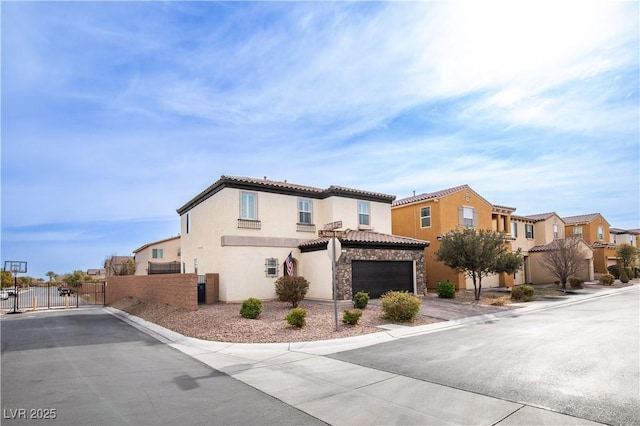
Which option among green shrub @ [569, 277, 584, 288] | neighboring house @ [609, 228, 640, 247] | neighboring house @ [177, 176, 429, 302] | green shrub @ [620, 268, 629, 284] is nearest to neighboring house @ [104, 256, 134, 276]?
neighboring house @ [177, 176, 429, 302]

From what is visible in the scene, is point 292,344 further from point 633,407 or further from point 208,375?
point 633,407

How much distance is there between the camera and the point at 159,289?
2191cm

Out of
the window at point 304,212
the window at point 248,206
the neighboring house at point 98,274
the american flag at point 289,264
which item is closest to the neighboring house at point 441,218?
the window at point 304,212

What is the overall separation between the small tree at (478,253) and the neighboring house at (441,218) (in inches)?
209

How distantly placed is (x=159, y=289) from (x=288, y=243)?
7330 mm

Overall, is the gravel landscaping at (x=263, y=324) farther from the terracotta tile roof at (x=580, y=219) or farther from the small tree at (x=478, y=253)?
the terracotta tile roof at (x=580, y=219)

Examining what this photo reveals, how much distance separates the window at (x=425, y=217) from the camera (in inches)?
1184

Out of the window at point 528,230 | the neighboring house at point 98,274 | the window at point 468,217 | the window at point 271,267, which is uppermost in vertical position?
the window at point 468,217

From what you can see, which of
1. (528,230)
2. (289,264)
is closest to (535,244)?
(528,230)

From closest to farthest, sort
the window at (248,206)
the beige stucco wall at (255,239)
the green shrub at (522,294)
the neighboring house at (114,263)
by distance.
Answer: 1. the beige stucco wall at (255,239)
2. the window at (248,206)
3. the green shrub at (522,294)
4. the neighboring house at (114,263)

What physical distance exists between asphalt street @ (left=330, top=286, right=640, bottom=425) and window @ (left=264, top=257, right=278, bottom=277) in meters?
11.2

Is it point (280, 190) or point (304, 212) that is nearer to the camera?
point (280, 190)

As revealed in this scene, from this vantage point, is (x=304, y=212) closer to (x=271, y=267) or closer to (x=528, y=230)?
(x=271, y=267)

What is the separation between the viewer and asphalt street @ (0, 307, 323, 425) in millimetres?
5977
